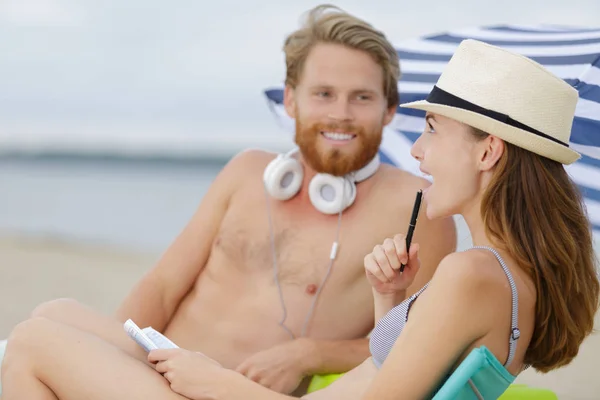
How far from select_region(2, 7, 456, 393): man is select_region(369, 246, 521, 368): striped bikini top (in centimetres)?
78

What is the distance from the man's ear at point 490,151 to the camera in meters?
2.35

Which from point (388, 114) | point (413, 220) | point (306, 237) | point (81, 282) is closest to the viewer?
point (413, 220)

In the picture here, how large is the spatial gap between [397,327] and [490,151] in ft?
1.75

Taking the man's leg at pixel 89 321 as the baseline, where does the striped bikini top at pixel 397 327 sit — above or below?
above

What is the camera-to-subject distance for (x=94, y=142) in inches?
842

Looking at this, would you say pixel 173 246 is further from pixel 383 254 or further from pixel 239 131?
pixel 239 131

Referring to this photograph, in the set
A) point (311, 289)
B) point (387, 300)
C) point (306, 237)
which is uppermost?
point (387, 300)

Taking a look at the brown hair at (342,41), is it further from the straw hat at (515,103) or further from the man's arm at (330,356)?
the straw hat at (515,103)

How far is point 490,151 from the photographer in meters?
2.37

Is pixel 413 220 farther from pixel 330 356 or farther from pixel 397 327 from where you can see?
pixel 330 356

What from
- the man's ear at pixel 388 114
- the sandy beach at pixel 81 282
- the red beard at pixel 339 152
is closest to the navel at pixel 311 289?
the red beard at pixel 339 152

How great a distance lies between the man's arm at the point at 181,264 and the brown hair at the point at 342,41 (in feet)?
1.74

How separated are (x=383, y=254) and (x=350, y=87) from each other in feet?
3.77

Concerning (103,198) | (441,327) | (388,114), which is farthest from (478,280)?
(103,198)
